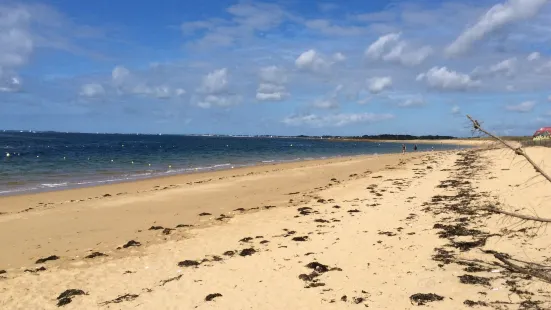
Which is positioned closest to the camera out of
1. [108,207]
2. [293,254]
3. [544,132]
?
[293,254]

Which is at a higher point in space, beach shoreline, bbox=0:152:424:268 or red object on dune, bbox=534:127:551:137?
red object on dune, bbox=534:127:551:137

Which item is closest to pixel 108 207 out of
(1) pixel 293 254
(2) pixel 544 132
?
(1) pixel 293 254

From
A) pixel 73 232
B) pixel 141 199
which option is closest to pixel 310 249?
pixel 73 232

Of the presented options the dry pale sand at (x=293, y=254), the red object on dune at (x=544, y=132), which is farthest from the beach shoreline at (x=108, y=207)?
the red object on dune at (x=544, y=132)

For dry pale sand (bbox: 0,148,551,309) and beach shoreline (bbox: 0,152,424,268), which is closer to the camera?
dry pale sand (bbox: 0,148,551,309)

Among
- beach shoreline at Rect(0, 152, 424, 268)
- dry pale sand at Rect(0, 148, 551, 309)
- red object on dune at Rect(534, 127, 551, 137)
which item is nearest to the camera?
dry pale sand at Rect(0, 148, 551, 309)

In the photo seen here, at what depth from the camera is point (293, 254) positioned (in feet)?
30.0

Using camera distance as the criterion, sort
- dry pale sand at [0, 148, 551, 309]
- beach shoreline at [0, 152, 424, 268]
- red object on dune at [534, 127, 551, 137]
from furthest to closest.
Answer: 1. red object on dune at [534, 127, 551, 137]
2. beach shoreline at [0, 152, 424, 268]
3. dry pale sand at [0, 148, 551, 309]

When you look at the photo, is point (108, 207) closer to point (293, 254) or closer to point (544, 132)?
point (293, 254)

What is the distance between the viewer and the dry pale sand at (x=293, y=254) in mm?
6590

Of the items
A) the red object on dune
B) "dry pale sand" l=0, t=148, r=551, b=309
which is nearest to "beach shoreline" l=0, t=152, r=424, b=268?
"dry pale sand" l=0, t=148, r=551, b=309

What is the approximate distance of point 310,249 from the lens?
947cm

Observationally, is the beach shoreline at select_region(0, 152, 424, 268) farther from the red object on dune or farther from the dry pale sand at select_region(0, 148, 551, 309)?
the red object on dune

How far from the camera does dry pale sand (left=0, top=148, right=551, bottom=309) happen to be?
6590 mm
